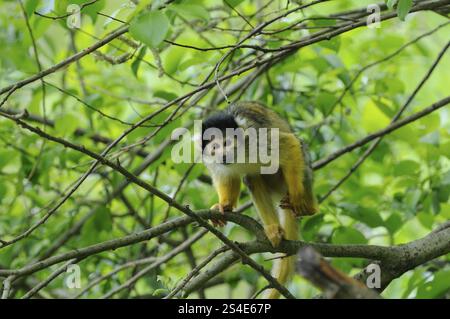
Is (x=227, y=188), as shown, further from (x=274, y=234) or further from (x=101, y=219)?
(x=101, y=219)

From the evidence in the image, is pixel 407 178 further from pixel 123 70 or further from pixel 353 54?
pixel 123 70

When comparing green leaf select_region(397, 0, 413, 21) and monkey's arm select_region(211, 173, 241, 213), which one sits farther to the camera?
monkey's arm select_region(211, 173, 241, 213)

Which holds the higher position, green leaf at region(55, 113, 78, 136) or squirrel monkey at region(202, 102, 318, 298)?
green leaf at region(55, 113, 78, 136)

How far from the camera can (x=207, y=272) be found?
3781 millimetres

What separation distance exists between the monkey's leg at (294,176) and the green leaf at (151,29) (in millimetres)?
1712

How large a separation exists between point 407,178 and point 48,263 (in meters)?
2.86

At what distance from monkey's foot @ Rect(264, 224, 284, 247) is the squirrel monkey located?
0.05 feet

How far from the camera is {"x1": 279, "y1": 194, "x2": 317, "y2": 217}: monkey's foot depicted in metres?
4.55

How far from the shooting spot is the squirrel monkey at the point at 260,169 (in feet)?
14.8

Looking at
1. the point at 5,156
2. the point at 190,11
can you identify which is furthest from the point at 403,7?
the point at 5,156

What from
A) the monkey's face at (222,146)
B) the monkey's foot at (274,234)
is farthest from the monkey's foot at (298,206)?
the monkey's face at (222,146)

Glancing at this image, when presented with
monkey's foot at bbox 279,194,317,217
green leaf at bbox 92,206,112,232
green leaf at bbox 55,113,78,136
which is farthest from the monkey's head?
green leaf at bbox 55,113,78,136

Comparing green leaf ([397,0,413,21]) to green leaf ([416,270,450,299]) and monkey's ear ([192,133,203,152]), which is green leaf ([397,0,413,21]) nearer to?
green leaf ([416,270,450,299])

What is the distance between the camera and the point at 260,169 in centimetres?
475
